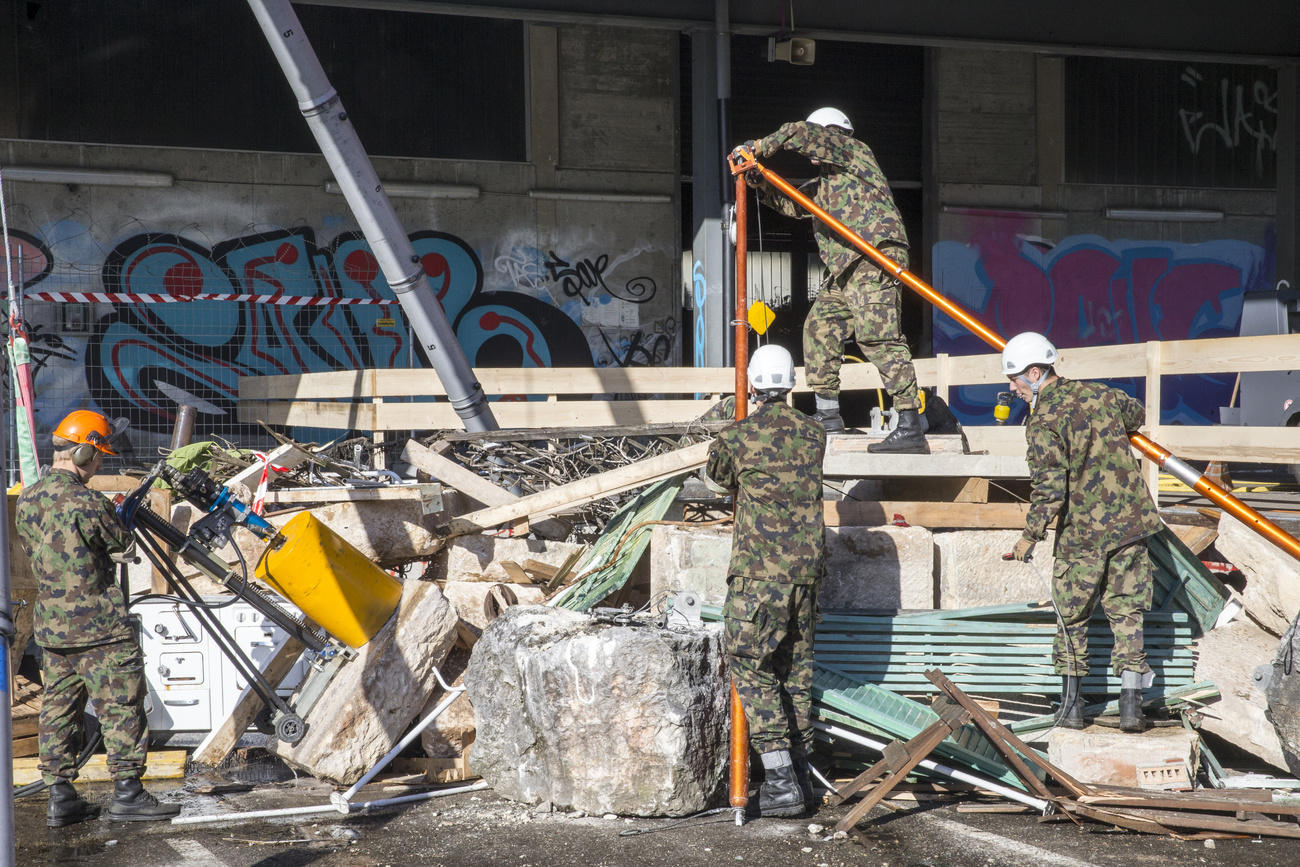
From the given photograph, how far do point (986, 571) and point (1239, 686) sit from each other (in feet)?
4.31

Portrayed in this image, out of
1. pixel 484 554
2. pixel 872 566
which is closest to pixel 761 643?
pixel 872 566

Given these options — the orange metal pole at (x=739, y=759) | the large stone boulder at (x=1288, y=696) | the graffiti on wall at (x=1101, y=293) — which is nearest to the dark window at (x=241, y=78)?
the graffiti on wall at (x=1101, y=293)

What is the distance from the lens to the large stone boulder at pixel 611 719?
17.1ft

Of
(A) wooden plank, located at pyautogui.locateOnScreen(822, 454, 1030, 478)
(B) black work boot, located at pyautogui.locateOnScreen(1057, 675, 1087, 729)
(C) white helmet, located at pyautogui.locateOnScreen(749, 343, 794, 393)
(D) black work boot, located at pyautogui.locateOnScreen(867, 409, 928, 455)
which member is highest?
(C) white helmet, located at pyautogui.locateOnScreen(749, 343, 794, 393)

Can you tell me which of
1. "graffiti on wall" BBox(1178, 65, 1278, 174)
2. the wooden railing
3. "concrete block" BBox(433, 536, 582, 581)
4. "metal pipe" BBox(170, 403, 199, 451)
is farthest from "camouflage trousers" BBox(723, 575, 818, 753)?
"graffiti on wall" BBox(1178, 65, 1278, 174)

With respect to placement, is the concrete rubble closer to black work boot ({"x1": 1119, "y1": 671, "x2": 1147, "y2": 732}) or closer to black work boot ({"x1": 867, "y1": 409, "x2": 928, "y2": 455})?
black work boot ({"x1": 1119, "y1": 671, "x2": 1147, "y2": 732})

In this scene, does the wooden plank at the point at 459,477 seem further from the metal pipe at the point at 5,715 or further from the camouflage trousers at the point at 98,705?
the metal pipe at the point at 5,715

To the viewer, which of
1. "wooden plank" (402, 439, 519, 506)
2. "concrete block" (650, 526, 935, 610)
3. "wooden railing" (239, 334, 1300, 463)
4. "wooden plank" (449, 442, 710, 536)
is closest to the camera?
"concrete block" (650, 526, 935, 610)

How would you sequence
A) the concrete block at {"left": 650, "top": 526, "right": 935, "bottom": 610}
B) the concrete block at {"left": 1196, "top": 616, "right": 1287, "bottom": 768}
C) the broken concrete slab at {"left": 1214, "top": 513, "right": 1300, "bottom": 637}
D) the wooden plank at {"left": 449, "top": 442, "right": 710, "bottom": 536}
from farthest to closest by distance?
the wooden plank at {"left": 449, "top": 442, "right": 710, "bottom": 536} → the concrete block at {"left": 650, "top": 526, "right": 935, "bottom": 610} → the broken concrete slab at {"left": 1214, "top": 513, "right": 1300, "bottom": 637} → the concrete block at {"left": 1196, "top": 616, "right": 1287, "bottom": 768}

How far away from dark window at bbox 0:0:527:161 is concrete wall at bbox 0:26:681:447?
0.76ft

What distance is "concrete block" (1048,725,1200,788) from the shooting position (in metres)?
5.35

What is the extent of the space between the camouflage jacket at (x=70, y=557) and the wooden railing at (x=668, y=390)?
129 inches

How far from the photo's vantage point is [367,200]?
25.7ft

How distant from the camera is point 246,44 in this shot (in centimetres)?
1480
